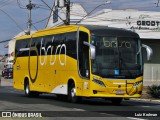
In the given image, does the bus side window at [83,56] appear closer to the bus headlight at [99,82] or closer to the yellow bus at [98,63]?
the yellow bus at [98,63]

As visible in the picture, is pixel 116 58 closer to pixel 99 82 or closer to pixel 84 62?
pixel 99 82

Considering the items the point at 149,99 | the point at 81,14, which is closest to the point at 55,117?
the point at 149,99

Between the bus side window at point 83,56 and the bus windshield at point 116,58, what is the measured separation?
0.45 m

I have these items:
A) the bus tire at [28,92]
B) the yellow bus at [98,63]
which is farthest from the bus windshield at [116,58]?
the bus tire at [28,92]

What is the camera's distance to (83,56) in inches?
887

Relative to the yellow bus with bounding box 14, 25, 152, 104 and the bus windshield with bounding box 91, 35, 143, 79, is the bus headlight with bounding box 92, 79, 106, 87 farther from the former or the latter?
the bus windshield with bounding box 91, 35, 143, 79

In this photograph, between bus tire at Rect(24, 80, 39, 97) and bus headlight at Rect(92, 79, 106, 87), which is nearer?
bus headlight at Rect(92, 79, 106, 87)

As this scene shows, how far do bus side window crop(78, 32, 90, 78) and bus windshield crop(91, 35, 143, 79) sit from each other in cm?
45

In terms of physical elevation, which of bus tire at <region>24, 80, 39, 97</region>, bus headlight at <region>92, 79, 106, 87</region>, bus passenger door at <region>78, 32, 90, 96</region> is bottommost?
bus tire at <region>24, 80, 39, 97</region>

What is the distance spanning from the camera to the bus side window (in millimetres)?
22289

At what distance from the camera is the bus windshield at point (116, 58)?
2198 centimetres

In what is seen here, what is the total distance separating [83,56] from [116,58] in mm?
1548

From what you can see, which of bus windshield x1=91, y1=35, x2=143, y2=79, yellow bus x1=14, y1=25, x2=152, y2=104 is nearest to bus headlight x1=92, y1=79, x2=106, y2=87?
yellow bus x1=14, y1=25, x2=152, y2=104

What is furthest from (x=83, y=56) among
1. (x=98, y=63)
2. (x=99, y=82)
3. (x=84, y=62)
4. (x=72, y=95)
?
(x=72, y=95)
